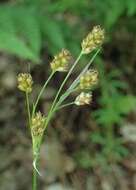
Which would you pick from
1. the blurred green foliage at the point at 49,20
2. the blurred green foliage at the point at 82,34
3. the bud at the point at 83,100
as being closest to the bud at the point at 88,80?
the bud at the point at 83,100

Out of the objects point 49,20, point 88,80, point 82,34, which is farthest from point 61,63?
point 82,34

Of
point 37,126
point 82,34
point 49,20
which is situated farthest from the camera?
point 82,34

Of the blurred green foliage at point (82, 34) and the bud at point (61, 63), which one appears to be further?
the blurred green foliage at point (82, 34)

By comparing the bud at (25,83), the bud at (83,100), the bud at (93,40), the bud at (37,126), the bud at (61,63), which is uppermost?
the bud at (93,40)

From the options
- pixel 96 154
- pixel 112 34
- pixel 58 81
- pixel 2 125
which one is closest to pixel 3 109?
pixel 2 125

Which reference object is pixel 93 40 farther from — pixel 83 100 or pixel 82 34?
pixel 82 34

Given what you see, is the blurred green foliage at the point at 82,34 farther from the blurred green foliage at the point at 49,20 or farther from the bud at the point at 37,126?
the bud at the point at 37,126

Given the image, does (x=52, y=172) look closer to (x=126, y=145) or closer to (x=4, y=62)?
(x=126, y=145)
